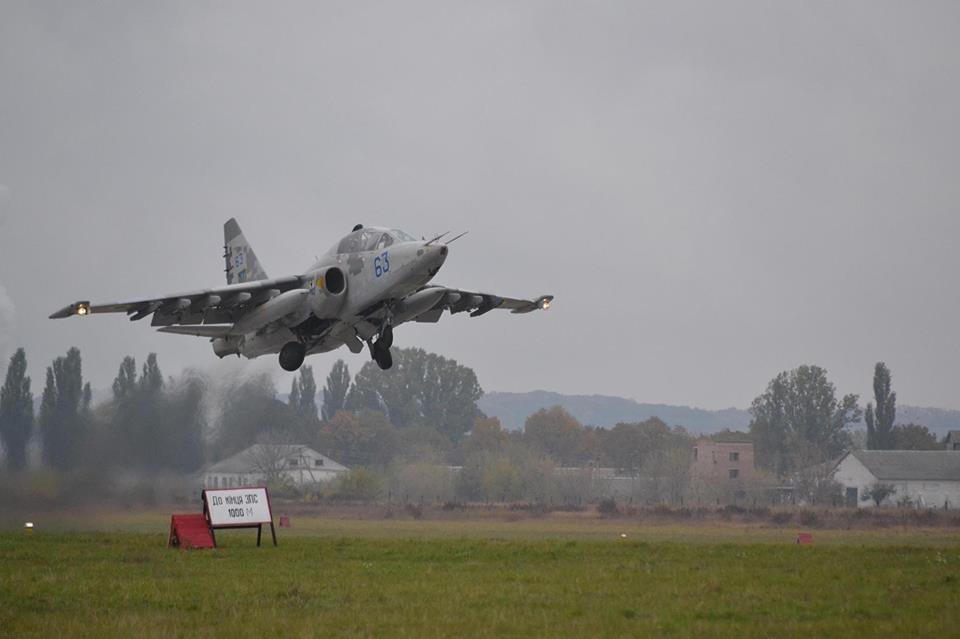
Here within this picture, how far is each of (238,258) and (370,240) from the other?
8565mm

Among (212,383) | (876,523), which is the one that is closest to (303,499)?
(212,383)

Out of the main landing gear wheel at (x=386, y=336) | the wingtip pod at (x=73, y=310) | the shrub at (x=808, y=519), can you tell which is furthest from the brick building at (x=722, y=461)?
the wingtip pod at (x=73, y=310)

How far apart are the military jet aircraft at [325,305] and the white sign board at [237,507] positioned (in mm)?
7512

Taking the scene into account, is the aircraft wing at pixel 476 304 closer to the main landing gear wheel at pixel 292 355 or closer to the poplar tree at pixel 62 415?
the main landing gear wheel at pixel 292 355

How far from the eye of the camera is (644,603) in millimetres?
15375

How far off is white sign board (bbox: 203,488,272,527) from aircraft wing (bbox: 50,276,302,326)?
29.2 ft

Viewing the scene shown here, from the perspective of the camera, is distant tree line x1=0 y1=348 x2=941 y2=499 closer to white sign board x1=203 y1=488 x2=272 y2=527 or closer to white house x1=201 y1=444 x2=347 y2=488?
white house x1=201 y1=444 x2=347 y2=488

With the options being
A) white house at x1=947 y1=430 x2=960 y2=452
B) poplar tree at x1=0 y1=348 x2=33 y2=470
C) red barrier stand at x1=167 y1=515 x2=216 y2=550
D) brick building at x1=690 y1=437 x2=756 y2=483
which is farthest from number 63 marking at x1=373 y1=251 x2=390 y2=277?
white house at x1=947 y1=430 x2=960 y2=452

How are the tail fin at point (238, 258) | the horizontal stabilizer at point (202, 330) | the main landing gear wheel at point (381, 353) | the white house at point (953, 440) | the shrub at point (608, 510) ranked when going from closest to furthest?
the main landing gear wheel at point (381, 353) → the horizontal stabilizer at point (202, 330) → the tail fin at point (238, 258) → the shrub at point (608, 510) → the white house at point (953, 440)

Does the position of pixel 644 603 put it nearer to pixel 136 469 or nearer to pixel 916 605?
pixel 916 605

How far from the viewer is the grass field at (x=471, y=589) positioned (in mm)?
13766

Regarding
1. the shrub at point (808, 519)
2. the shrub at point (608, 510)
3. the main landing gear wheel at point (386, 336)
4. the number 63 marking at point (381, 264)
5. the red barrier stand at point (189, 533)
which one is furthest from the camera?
the shrub at point (608, 510)

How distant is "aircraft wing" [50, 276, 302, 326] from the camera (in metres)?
31.9

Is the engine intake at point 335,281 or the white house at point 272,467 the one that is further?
the white house at point 272,467
